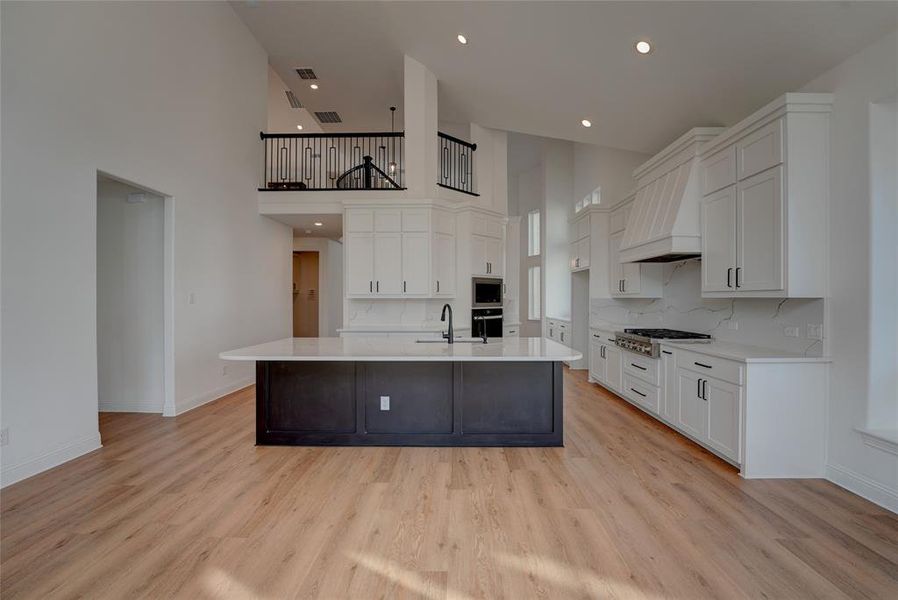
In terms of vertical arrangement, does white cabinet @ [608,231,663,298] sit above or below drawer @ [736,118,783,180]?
below

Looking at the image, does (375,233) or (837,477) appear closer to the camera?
(837,477)

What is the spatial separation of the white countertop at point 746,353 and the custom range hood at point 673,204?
857mm

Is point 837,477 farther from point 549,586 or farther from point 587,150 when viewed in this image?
point 587,150

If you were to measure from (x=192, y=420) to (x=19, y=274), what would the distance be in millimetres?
2028

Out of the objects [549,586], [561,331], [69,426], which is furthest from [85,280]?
[561,331]

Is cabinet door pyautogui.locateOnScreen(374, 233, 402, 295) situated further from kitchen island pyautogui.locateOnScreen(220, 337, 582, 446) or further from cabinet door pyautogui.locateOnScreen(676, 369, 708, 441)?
cabinet door pyautogui.locateOnScreen(676, 369, 708, 441)

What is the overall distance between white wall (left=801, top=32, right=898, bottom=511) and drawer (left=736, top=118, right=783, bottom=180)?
12.7 inches

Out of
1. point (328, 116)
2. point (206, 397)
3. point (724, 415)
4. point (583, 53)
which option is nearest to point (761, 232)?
point (724, 415)

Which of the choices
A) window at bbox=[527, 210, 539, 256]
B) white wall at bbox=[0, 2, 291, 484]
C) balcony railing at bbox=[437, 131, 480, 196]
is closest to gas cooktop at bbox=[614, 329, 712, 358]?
balcony railing at bbox=[437, 131, 480, 196]

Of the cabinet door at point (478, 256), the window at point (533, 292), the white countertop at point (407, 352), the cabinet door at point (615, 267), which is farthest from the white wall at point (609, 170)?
the white countertop at point (407, 352)

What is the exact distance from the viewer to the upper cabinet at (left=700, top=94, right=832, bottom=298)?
283cm

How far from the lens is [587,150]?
743 centimetres

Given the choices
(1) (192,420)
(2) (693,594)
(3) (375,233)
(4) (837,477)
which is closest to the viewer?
(2) (693,594)

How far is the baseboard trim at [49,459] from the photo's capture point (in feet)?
8.99
